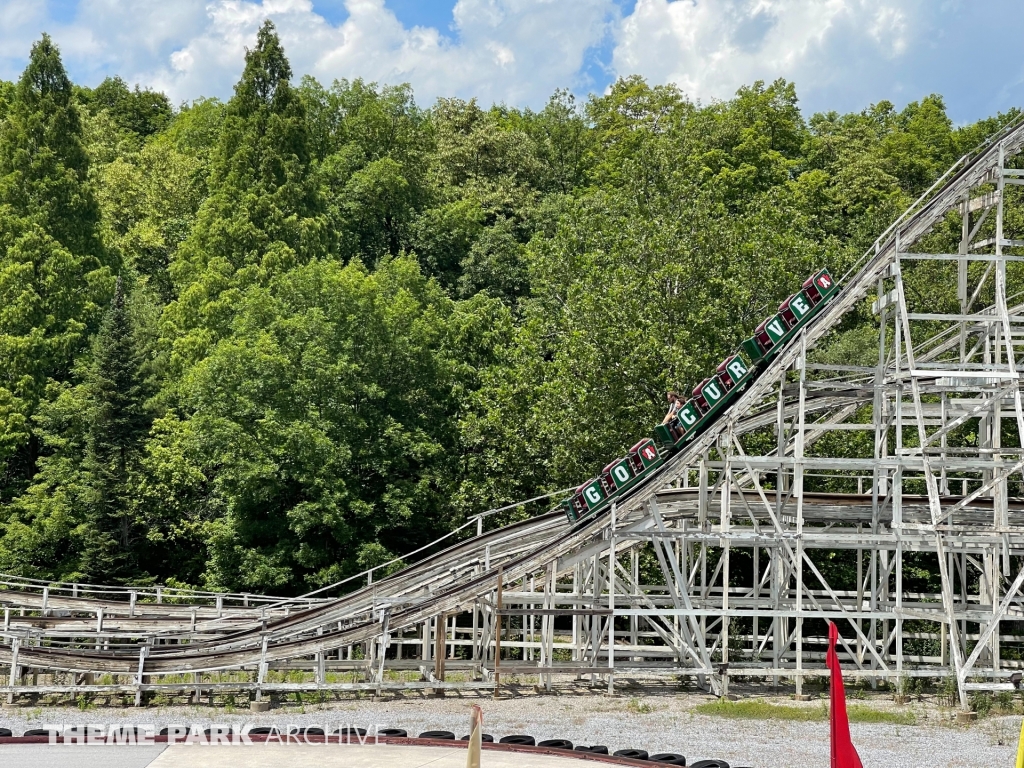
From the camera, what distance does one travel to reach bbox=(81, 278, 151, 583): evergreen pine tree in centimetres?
4228

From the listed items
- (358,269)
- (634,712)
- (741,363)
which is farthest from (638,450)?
(358,269)

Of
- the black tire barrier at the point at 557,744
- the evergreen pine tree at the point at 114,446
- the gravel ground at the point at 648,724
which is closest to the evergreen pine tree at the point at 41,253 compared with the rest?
the evergreen pine tree at the point at 114,446

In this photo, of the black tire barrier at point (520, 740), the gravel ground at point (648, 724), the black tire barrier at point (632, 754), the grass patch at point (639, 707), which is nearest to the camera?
the black tire barrier at point (632, 754)

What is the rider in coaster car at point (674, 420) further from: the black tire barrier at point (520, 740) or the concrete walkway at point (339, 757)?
the concrete walkway at point (339, 757)

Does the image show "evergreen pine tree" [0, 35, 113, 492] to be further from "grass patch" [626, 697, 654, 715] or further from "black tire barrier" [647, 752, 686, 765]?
"black tire barrier" [647, 752, 686, 765]

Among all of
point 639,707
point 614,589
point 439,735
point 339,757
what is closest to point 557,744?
point 439,735

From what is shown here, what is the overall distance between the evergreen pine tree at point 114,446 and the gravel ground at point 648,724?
1897cm

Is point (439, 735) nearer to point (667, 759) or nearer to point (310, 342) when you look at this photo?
point (667, 759)

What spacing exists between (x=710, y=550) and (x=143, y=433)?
2053 cm

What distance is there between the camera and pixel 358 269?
152 ft

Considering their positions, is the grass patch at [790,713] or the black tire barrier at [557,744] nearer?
the black tire barrier at [557,744]

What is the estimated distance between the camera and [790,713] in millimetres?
24359

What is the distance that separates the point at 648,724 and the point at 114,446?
26.6m

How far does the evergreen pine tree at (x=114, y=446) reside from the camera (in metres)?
42.3
